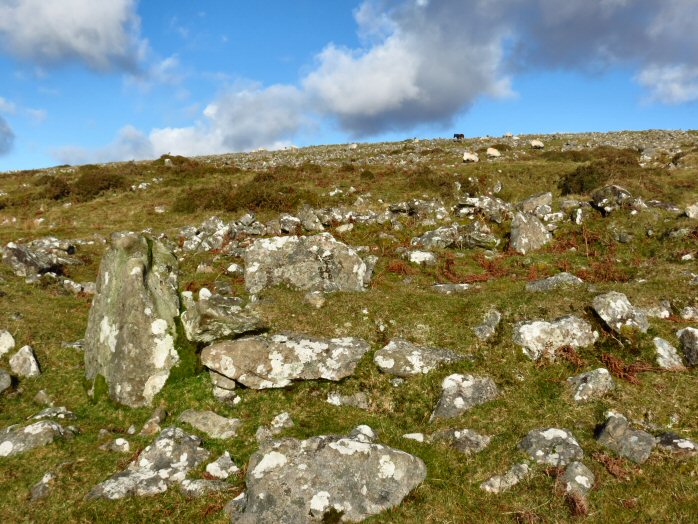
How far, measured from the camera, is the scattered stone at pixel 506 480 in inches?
321

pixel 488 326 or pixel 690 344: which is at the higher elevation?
pixel 488 326

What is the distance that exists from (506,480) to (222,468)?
5.62m

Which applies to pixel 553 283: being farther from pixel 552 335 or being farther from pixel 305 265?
pixel 305 265

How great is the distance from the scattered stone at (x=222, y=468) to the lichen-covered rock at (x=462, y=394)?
469 centimetres

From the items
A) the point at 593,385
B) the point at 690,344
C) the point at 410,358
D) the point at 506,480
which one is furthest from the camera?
the point at 410,358

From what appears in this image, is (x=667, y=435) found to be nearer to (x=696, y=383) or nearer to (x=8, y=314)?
(x=696, y=383)

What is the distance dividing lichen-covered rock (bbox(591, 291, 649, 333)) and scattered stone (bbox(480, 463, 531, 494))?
6264 mm

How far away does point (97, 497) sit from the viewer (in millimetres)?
8281

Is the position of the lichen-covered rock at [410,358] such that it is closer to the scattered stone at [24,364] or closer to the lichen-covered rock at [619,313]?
the lichen-covered rock at [619,313]

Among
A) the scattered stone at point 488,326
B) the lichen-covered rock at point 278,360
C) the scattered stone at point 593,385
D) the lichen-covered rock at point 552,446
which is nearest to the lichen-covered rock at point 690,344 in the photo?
the scattered stone at point 593,385

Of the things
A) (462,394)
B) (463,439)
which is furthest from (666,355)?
(463,439)

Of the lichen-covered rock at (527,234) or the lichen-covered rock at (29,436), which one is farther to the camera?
the lichen-covered rock at (527,234)

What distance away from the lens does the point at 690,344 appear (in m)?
11.7

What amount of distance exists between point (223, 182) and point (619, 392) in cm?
3720
